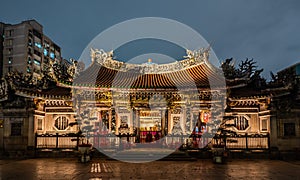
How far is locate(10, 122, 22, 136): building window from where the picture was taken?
64.4 ft

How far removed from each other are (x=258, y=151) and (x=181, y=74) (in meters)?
8.78

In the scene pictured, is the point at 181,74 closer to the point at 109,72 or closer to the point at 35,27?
the point at 109,72

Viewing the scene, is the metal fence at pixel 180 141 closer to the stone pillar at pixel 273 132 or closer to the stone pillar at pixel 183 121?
the stone pillar at pixel 273 132

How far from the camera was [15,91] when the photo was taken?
768 inches

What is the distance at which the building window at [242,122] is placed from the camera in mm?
21594

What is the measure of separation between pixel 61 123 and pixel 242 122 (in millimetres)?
13874

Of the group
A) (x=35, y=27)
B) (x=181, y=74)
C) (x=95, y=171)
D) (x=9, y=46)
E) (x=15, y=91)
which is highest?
(x=35, y=27)

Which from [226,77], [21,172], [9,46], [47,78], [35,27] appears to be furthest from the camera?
[35,27]

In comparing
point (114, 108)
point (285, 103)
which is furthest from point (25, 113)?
point (285, 103)

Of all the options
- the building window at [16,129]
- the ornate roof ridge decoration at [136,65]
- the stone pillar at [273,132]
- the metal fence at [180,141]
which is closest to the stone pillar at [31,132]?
the metal fence at [180,141]

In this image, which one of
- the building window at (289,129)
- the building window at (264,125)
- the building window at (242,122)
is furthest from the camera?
the building window at (242,122)

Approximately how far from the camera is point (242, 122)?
71.2 ft

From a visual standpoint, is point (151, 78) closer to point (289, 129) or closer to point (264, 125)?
point (264, 125)

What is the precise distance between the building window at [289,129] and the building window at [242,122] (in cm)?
332
